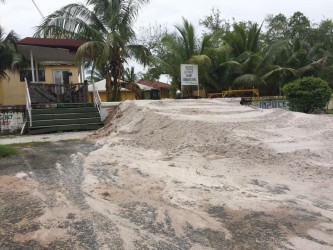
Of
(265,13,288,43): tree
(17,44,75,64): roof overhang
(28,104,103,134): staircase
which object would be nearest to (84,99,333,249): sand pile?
(28,104,103,134): staircase

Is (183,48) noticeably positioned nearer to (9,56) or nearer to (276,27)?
(9,56)

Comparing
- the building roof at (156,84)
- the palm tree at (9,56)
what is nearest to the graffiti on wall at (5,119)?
the palm tree at (9,56)

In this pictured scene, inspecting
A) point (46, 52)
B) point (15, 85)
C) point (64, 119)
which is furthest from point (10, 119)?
point (15, 85)

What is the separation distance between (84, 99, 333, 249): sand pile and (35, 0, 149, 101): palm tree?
7.43 metres

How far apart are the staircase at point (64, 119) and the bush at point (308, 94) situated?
9563mm

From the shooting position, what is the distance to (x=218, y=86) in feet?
77.0

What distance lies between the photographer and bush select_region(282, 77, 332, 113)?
1752 cm

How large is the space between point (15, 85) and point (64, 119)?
12.5 m

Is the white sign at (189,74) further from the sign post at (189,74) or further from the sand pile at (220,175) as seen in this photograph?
the sand pile at (220,175)

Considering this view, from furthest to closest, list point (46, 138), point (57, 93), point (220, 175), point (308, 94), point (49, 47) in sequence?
point (308, 94), point (57, 93), point (49, 47), point (46, 138), point (220, 175)

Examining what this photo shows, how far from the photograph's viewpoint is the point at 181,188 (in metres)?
5.66

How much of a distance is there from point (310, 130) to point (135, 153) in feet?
14.7

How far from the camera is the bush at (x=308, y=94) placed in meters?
17.5

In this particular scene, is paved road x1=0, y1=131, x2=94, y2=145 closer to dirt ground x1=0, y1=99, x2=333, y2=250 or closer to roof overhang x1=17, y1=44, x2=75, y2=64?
dirt ground x1=0, y1=99, x2=333, y2=250
